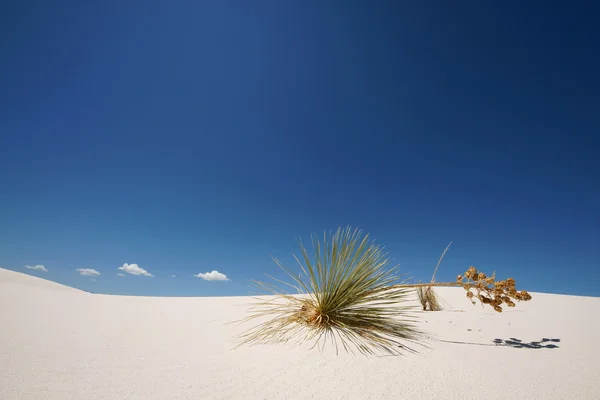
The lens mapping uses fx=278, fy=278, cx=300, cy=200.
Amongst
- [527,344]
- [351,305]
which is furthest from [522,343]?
[351,305]

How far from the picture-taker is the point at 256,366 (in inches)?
70.0

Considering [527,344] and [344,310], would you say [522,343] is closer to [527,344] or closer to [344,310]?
[527,344]

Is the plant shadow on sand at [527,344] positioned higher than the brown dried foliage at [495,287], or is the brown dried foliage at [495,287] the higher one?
the brown dried foliage at [495,287]

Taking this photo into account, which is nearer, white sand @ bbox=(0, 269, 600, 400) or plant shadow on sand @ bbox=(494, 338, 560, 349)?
white sand @ bbox=(0, 269, 600, 400)

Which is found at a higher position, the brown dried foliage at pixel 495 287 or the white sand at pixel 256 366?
the brown dried foliage at pixel 495 287

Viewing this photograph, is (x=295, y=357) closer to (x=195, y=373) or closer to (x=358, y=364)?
(x=358, y=364)

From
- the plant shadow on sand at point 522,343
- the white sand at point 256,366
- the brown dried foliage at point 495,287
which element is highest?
the brown dried foliage at point 495,287

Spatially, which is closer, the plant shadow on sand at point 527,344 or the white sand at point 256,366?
the white sand at point 256,366

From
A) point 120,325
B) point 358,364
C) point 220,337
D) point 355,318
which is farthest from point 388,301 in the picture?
point 120,325

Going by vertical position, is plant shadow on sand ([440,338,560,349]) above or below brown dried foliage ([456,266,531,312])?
below

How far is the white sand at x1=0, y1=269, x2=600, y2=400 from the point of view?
1455 millimetres

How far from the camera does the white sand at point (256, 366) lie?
1.46m

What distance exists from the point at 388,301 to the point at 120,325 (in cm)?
294

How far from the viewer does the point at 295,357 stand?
1.92m
